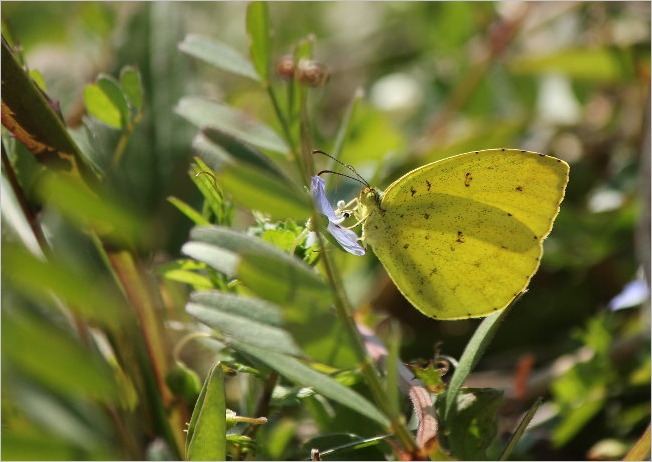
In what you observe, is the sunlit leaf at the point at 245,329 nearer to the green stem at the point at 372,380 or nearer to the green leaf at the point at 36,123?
the green stem at the point at 372,380

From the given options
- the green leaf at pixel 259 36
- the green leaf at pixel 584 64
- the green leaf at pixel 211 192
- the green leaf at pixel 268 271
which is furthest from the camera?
the green leaf at pixel 584 64

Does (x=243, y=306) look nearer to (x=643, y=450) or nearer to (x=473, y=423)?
(x=473, y=423)

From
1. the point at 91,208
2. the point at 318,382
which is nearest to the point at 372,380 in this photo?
the point at 318,382

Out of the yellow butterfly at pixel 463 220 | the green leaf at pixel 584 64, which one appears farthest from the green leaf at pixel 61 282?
the green leaf at pixel 584 64

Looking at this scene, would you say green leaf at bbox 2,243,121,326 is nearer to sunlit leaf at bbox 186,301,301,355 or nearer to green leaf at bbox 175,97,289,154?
sunlit leaf at bbox 186,301,301,355

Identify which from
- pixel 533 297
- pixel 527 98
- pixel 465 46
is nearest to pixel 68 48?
pixel 465 46

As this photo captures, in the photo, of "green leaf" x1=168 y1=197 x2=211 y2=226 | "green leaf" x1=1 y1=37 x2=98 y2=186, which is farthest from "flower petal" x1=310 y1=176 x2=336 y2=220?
"green leaf" x1=1 y1=37 x2=98 y2=186
